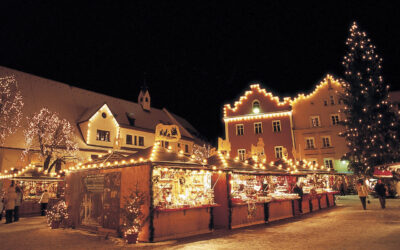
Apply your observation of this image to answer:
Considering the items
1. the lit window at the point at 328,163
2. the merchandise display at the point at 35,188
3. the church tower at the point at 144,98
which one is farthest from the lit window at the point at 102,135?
the lit window at the point at 328,163

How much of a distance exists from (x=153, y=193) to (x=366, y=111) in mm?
21316

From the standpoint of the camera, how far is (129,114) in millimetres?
31922

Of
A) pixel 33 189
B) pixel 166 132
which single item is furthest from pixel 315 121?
pixel 33 189

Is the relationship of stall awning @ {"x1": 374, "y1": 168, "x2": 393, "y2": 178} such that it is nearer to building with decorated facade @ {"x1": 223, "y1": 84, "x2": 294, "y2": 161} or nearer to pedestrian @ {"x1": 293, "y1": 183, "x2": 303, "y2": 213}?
pedestrian @ {"x1": 293, "y1": 183, "x2": 303, "y2": 213}

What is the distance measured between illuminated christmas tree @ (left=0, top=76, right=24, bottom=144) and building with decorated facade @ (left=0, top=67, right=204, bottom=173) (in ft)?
1.60

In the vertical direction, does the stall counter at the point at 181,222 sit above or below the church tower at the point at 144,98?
below

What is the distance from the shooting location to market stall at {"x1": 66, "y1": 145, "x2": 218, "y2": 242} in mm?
9438

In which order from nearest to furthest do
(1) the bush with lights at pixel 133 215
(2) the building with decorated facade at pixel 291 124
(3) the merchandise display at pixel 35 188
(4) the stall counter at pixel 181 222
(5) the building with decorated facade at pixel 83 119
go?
(1) the bush with lights at pixel 133 215
(4) the stall counter at pixel 181 222
(3) the merchandise display at pixel 35 188
(5) the building with decorated facade at pixel 83 119
(2) the building with decorated facade at pixel 291 124

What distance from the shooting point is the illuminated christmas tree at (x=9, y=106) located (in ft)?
72.7

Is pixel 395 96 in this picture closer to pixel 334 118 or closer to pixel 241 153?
pixel 334 118

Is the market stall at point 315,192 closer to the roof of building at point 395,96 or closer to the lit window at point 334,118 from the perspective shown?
the lit window at point 334,118

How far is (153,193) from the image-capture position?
9383 millimetres

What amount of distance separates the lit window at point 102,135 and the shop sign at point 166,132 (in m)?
17.6

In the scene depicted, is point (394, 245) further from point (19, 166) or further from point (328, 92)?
point (328, 92)
